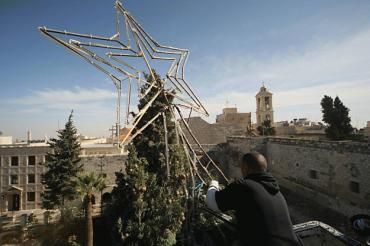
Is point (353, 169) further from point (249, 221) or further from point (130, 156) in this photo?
point (249, 221)

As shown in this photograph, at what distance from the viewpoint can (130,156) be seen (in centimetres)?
1244

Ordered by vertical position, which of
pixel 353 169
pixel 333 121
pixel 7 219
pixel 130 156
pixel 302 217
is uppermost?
pixel 333 121

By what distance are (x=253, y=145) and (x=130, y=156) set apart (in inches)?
586

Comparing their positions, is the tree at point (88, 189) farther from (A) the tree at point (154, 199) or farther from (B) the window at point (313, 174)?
(B) the window at point (313, 174)

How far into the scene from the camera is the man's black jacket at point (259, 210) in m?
2.28

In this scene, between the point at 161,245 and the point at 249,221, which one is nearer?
the point at 249,221

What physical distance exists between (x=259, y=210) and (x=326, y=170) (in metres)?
16.9

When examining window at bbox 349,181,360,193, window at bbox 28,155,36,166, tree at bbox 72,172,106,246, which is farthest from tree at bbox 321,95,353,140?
window at bbox 28,155,36,166

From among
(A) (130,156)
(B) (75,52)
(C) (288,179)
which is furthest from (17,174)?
(C) (288,179)

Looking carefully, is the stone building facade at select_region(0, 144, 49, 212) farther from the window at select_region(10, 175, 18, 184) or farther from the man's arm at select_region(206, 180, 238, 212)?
the man's arm at select_region(206, 180, 238, 212)

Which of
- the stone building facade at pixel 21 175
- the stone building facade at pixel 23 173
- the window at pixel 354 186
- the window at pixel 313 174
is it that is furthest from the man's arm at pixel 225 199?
the stone building facade at pixel 21 175

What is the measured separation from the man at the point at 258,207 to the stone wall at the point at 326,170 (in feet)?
48.5

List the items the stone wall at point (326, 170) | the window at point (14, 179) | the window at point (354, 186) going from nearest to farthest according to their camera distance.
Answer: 1. the stone wall at point (326, 170)
2. the window at point (354, 186)
3. the window at point (14, 179)

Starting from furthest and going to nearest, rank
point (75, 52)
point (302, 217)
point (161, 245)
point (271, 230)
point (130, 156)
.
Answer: point (302, 217) < point (130, 156) < point (161, 245) < point (75, 52) < point (271, 230)
